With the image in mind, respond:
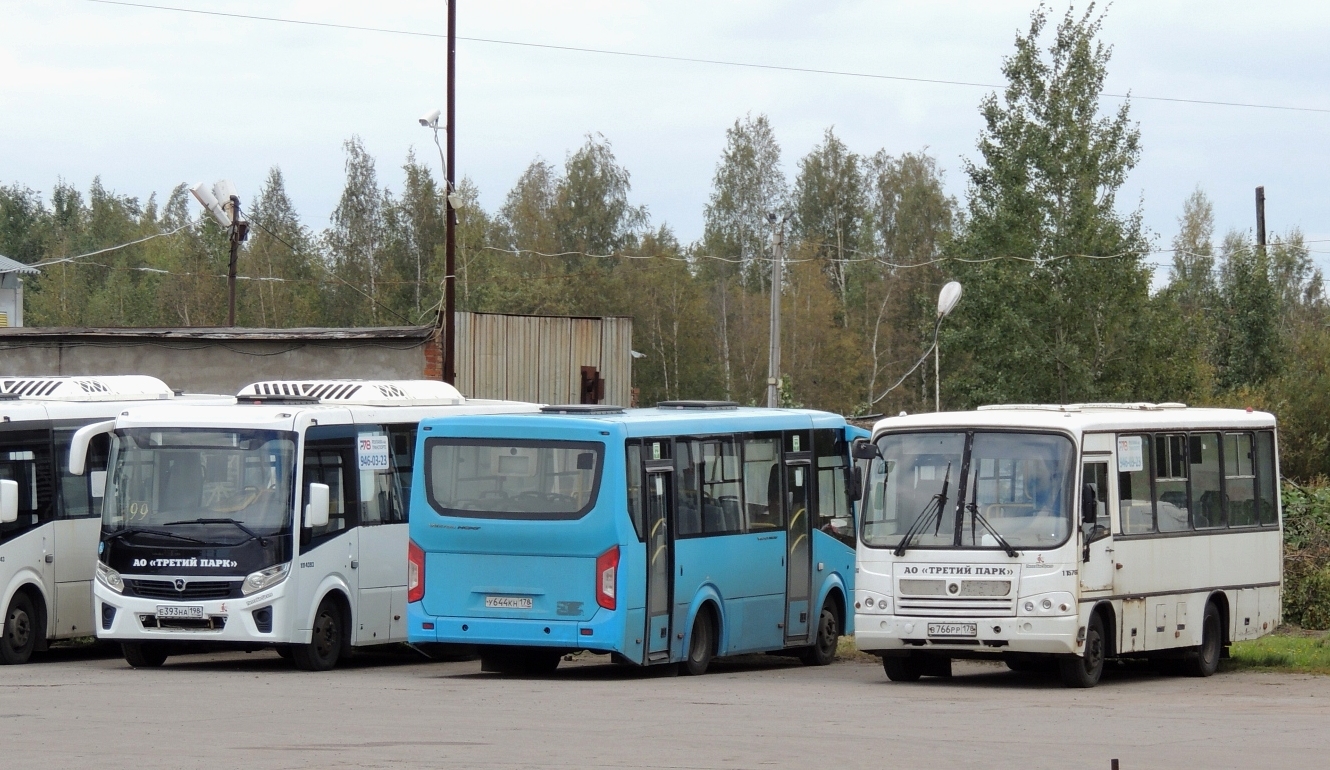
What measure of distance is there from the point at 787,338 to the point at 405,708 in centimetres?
6507

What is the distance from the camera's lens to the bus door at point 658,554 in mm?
17812

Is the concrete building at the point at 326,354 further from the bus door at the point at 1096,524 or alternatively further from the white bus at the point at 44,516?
the bus door at the point at 1096,524

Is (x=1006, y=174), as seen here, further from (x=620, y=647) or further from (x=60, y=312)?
(x=60, y=312)

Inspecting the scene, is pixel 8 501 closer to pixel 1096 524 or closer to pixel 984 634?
pixel 984 634

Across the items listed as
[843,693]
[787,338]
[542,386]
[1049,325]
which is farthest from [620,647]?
[787,338]

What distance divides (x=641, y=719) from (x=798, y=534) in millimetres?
7067

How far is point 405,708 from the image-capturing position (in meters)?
14.3

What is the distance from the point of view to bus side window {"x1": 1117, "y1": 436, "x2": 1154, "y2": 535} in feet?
58.2

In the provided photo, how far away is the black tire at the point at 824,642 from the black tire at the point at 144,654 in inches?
269

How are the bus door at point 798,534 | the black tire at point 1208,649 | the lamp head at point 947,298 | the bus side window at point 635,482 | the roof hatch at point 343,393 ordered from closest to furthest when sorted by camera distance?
1. the bus side window at point 635,482
2. the black tire at point 1208,649
3. the roof hatch at point 343,393
4. the bus door at point 798,534
5. the lamp head at point 947,298

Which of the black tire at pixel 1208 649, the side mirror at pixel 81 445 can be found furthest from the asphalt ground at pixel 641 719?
the side mirror at pixel 81 445

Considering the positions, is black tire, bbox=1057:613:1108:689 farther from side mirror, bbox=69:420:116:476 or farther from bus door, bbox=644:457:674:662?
side mirror, bbox=69:420:116:476

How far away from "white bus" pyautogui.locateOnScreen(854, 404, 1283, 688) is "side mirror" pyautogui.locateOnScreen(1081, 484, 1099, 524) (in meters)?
0.01

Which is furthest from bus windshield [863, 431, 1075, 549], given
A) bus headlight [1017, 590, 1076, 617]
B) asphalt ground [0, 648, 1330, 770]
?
asphalt ground [0, 648, 1330, 770]
